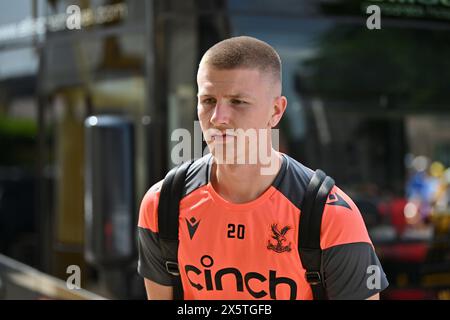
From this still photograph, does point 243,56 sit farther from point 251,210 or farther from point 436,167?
point 436,167

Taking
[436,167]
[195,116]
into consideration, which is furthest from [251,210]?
[436,167]

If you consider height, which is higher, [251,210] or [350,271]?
[251,210]

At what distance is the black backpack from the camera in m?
1.78

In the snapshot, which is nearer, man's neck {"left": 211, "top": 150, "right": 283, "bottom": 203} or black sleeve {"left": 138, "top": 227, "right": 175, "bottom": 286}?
man's neck {"left": 211, "top": 150, "right": 283, "bottom": 203}

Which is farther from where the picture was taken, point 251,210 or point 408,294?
point 408,294

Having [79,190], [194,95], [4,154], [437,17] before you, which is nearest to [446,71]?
[437,17]

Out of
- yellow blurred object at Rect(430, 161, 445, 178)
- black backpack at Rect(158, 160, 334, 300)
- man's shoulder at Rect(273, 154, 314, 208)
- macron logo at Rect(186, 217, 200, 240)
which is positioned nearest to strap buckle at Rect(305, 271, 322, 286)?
black backpack at Rect(158, 160, 334, 300)

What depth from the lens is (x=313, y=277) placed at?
1.81 m

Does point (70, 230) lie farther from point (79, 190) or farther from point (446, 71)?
point (446, 71)

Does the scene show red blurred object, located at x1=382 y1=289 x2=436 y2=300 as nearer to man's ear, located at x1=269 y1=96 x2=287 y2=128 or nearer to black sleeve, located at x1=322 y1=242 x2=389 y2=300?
black sleeve, located at x1=322 y1=242 x2=389 y2=300

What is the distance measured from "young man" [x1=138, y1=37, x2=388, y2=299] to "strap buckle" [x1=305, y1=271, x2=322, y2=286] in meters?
0.02

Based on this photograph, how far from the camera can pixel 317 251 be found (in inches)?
70.2

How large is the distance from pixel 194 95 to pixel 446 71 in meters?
1.56

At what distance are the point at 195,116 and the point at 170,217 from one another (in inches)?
63.4
